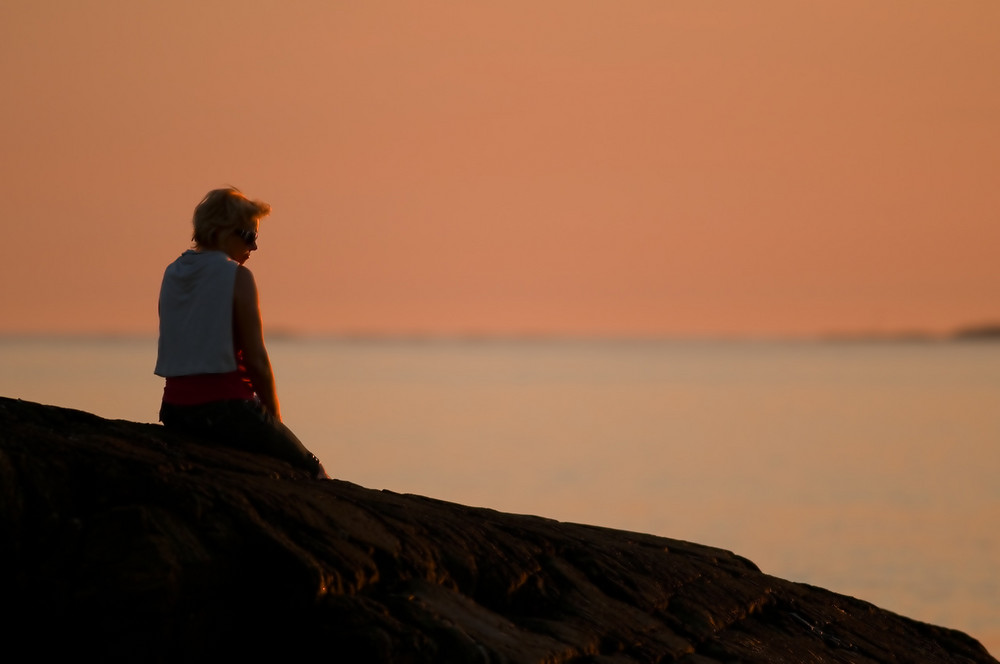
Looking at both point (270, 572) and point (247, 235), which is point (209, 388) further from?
point (270, 572)

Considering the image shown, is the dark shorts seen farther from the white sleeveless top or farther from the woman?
the white sleeveless top

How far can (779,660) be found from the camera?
1038 cm

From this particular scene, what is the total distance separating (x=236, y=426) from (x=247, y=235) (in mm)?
1499

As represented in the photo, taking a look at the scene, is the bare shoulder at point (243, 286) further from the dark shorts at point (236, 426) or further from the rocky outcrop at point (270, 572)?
the rocky outcrop at point (270, 572)

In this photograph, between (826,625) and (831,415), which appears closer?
(826,625)

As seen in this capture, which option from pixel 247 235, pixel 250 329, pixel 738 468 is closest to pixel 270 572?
pixel 250 329

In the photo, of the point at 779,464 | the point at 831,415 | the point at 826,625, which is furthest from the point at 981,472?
the point at 826,625

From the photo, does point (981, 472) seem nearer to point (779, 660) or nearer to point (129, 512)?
point (779, 660)

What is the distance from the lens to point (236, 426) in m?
10.2

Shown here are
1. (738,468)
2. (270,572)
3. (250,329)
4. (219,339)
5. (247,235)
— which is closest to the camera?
(270,572)

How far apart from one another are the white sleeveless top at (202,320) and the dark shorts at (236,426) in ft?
1.01

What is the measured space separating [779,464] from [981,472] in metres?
8.81

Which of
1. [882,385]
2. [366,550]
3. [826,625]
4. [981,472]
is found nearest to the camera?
[366,550]

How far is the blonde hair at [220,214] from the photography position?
33.7ft
